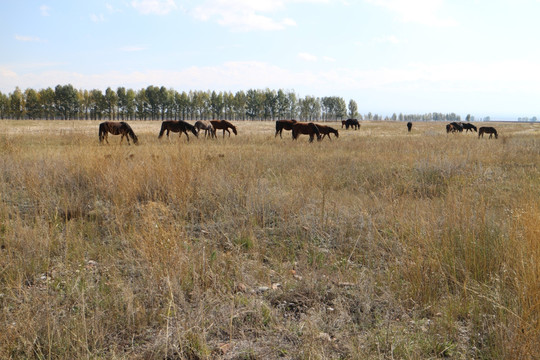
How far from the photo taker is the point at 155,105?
113 metres

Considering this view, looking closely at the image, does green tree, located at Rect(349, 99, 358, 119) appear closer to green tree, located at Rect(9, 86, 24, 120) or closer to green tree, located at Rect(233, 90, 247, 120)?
green tree, located at Rect(233, 90, 247, 120)

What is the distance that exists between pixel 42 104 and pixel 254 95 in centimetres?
6823

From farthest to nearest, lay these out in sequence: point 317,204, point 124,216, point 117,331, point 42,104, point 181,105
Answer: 1. point 181,105
2. point 42,104
3. point 317,204
4. point 124,216
5. point 117,331

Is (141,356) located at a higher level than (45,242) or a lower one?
lower

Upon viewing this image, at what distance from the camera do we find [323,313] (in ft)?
9.80

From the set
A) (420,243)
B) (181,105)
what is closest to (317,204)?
(420,243)

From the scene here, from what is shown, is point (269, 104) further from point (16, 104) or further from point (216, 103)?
point (16, 104)

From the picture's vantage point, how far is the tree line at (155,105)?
100312 mm

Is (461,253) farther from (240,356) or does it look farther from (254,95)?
(254,95)

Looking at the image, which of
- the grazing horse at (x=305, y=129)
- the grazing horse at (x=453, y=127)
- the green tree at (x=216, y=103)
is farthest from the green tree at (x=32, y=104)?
the grazing horse at (x=453, y=127)

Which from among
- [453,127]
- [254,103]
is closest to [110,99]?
[254,103]

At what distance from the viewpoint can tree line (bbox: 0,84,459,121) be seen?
329ft

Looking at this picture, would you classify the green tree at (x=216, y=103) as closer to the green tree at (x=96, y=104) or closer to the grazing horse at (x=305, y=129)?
the green tree at (x=96, y=104)

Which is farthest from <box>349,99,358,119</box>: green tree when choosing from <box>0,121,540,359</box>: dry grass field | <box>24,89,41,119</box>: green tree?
<box>0,121,540,359</box>: dry grass field
